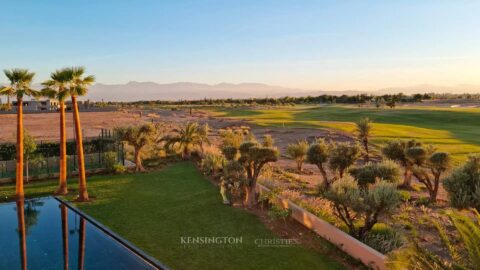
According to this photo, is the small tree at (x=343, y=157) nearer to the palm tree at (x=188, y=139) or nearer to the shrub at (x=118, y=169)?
the palm tree at (x=188, y=139)

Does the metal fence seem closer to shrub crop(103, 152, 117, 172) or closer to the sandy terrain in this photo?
shrub crop(103, 152, 117, 172)

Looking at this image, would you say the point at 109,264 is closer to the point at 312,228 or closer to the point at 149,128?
the point at 312,228

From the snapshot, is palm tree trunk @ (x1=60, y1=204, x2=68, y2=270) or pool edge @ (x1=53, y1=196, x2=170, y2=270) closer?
pool edge @ (x1=53, y1=196, x2=170, y2=270)

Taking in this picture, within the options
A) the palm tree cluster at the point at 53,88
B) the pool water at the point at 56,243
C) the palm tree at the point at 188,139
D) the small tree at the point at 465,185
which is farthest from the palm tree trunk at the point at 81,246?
the palm tree at the point at 188,139

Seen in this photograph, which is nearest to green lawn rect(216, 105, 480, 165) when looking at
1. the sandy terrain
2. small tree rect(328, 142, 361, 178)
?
small tree rect(328, 142, 361, 178)

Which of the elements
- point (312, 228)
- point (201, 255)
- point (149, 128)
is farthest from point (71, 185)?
point (312, 228)
